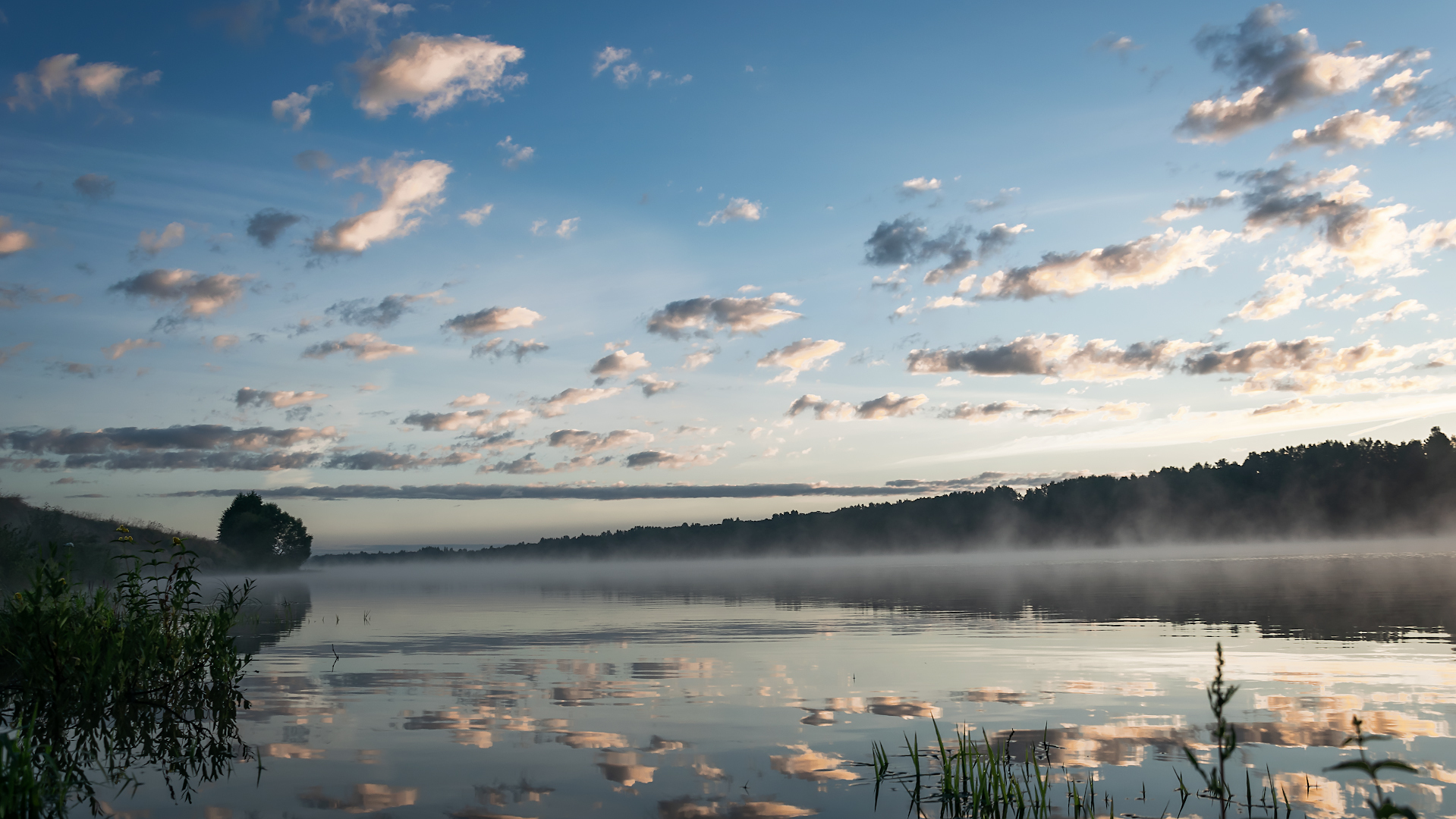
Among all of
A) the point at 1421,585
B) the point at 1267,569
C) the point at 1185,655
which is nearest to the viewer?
the point at 1185,655

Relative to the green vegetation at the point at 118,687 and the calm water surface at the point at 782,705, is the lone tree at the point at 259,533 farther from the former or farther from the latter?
the green vegetation at the point at 118,687

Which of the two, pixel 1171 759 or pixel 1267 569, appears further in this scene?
pixel 1267 569

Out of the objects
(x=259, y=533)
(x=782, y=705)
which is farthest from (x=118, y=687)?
(x=259, y=533)

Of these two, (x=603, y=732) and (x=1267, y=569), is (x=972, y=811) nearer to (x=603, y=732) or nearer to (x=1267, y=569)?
(x=603, y=732)

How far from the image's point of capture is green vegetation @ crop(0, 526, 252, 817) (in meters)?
13.0

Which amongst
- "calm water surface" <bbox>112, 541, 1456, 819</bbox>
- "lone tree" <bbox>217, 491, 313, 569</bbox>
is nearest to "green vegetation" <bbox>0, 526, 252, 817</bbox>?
"calm water surface" <bbox>112, 541, 1456, 819</bbox>

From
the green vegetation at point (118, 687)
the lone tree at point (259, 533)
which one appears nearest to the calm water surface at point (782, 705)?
the green vegetation at point (118, 687)

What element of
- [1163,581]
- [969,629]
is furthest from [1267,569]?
[969,629]

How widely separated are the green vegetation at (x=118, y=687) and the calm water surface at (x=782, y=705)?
0.96 meters

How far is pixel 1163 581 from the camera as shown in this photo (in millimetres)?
69188

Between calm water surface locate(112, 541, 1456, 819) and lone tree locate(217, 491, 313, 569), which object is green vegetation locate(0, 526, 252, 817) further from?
lone tree locate(217, 491, 313, 569)

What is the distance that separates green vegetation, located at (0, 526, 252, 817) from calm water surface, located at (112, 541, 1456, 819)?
3.13 feet

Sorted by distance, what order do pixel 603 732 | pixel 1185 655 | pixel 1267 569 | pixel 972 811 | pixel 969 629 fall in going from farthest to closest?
pixel 1267 569
pixel 969 629
pixel 1185 655
pixel 603 732
pixel 972 811

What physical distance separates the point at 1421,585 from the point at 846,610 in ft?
117
